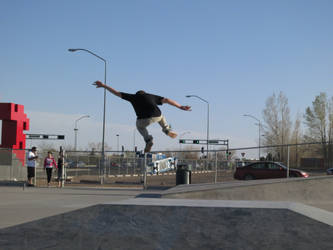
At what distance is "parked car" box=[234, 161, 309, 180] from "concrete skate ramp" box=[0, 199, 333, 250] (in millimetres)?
14603

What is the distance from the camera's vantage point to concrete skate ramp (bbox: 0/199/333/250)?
15.9 ft

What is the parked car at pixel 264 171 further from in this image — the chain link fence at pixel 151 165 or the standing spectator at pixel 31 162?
the standing spectator at pixel 31 162

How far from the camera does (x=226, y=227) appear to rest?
199 inches

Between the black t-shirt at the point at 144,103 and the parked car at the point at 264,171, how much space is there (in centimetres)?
1310

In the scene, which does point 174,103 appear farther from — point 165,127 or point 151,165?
point 151,165

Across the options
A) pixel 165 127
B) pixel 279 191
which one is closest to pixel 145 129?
pixel 165 127

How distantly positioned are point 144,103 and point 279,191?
4897 millimetres

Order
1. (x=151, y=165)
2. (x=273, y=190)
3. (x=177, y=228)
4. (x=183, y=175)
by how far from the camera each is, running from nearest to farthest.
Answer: (x=177, y=228), (x=273, y=190), (x=183, y=175), (x=151, y=165)

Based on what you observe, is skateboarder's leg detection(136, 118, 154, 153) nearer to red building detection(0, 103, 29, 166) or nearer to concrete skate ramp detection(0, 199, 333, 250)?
concrete skate ramp detection(0, 199, 333, 250)

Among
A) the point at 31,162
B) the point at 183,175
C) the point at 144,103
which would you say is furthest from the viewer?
the point at 31,162

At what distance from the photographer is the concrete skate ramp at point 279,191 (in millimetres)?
9345

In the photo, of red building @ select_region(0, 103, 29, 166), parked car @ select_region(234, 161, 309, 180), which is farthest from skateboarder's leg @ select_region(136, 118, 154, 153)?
red building @ select_region(0, 103, 29, 166)

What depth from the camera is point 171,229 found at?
516 centimetres

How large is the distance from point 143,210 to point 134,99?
2742 mm
